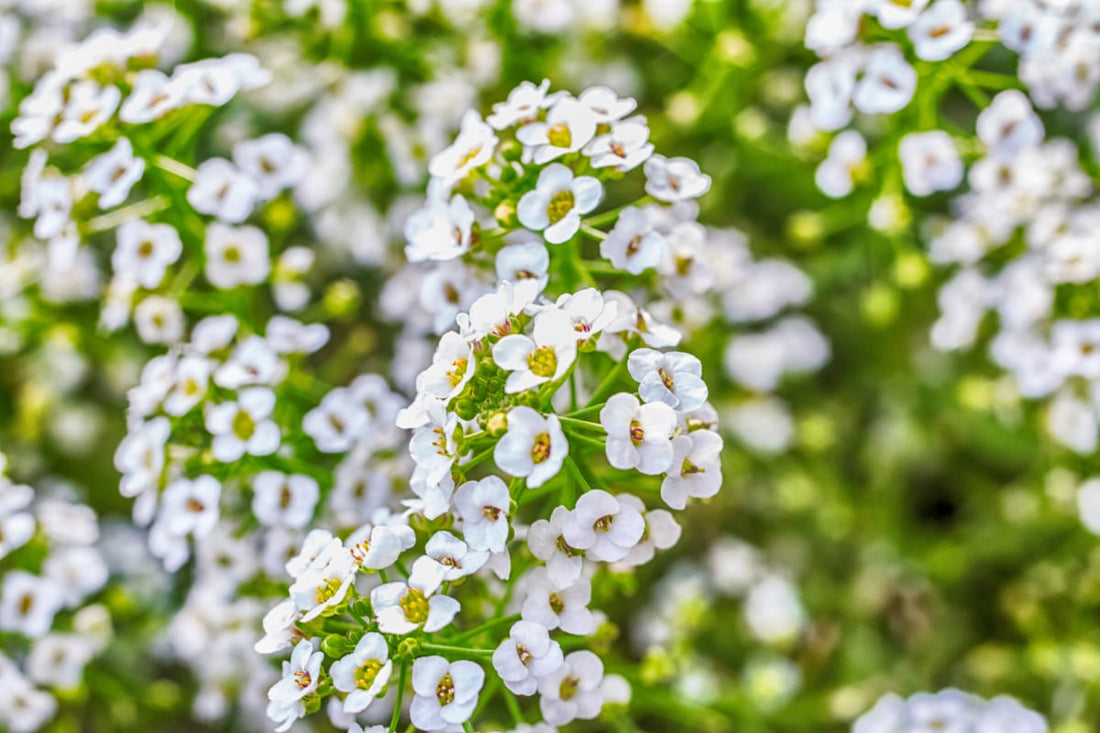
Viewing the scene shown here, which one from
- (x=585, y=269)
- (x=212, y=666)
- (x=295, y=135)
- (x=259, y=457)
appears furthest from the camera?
(x=295, y=135)

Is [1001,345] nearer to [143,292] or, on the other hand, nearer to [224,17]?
[143,292]

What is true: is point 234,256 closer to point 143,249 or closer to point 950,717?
point 143,249

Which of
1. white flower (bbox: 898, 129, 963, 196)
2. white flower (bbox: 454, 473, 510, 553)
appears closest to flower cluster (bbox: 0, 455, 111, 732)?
white flower (bbox: 454, 473, 510, 553)

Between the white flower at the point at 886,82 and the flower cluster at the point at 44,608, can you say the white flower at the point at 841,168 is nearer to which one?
the white flower at the point at 886,82

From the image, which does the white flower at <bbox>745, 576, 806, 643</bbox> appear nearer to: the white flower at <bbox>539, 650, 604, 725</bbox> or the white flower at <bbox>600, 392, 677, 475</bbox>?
the white flower at <bbox>539, 650, 604, 725</bbox>

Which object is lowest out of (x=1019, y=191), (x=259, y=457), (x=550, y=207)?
(x=259, y=457)

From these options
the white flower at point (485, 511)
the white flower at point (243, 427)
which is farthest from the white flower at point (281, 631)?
the white flower at point (243, 427)

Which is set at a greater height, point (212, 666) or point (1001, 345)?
point (1001, 345)

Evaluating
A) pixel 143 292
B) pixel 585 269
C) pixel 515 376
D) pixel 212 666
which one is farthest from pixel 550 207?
pixel 212 666
